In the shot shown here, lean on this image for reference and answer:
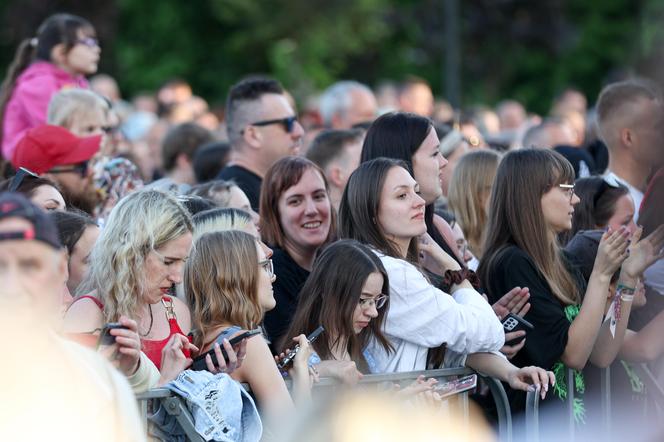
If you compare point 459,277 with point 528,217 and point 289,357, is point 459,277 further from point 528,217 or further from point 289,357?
point 289,357

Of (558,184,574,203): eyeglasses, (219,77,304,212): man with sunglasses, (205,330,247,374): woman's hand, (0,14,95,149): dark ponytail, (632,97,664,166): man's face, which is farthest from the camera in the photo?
(0,14,95,149): dark ponytail

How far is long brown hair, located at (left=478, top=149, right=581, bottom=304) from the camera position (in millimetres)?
6039

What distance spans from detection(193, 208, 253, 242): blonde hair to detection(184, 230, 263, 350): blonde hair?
9.7 inches

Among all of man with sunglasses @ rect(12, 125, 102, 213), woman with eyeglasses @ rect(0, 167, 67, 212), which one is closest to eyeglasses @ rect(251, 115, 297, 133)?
man with sunglasses @ rect(12, 125, 102, 213)

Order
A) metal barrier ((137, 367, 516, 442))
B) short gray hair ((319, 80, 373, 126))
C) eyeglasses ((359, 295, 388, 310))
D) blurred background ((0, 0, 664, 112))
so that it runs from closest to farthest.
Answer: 1. metal barrier ((137, 367, 516, 442))
2. eyeglasses ((359, 295, 388, 310))
3. short gray hair ((319, 80, 373, 126))
4. blurred background ((0, 0, 664, 112))

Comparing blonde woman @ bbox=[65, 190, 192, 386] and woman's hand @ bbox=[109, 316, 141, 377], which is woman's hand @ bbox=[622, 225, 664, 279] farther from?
woman's hand @ bbox=[109, 316, 141, 377]

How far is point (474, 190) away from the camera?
24.2 ft

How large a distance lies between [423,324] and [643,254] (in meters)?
1.29

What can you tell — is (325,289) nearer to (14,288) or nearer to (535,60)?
(14,288)

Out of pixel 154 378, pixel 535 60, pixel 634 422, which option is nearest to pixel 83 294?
pixel 154 378

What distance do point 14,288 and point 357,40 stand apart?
23.1 metres

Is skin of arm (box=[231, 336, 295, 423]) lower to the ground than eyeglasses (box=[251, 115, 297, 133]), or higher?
lower

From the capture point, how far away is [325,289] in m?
5.33

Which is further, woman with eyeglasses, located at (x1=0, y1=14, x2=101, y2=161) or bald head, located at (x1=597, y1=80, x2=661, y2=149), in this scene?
woman with eyeglasses, located at (x1=0, y1=14, x2=101, y2=161)
